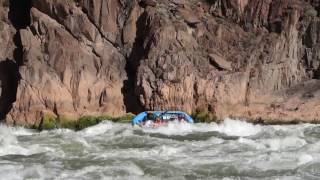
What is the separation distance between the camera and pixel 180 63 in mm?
39156

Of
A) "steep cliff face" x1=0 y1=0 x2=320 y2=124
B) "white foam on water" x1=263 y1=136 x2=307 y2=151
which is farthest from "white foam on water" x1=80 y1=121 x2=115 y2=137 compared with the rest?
"white foam on water" x1=263 y1=136 x2=307 y2=151

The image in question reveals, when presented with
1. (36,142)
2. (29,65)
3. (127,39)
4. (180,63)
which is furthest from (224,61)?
(36,142)

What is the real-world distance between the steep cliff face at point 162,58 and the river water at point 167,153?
426cm

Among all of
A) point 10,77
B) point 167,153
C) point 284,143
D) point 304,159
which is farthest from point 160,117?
point 304,159

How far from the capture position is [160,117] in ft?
118

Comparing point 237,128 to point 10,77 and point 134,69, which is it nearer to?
point 134,69

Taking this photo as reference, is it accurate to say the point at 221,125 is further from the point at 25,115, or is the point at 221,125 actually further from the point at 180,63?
the point at 25,115

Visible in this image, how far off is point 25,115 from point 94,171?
57.3 ft

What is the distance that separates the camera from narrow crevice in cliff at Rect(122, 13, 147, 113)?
1566 inches

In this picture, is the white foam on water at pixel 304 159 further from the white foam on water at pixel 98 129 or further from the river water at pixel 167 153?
the white foam on water at pixel 98 129

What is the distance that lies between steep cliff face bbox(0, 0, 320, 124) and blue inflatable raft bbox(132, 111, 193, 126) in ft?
7.24

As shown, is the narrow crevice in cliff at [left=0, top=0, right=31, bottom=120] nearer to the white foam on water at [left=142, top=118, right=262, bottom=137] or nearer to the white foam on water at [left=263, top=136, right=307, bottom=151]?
the white foam on water at [left=142, top=118, right=262, bottom=137]

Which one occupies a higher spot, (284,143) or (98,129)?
(98,129)

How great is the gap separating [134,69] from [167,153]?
Answer: 1695cm
